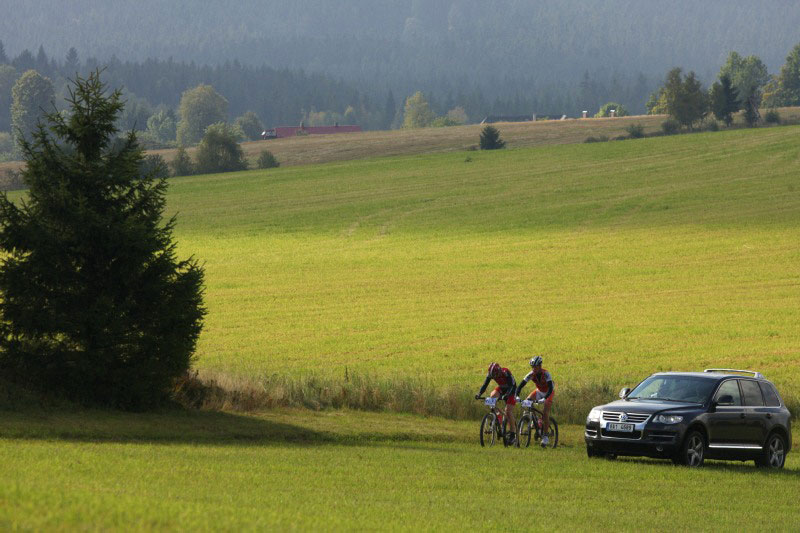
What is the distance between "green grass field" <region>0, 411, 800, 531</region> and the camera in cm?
1033

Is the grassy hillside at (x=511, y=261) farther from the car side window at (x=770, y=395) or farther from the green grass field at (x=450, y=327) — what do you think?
the car side window at (x=770, y=395)

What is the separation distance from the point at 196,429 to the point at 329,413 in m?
4.94

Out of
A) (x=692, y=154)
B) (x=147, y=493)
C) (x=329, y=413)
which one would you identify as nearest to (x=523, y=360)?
(x=329, y=413)

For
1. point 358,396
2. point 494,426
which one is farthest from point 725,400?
point 358,396

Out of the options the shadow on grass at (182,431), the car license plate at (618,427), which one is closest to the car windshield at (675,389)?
the car license plate at (618,427)

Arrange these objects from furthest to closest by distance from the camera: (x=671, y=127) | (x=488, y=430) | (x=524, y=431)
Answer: (x=671, y=127)
(x=524, y=431)
(x=488, y=430)

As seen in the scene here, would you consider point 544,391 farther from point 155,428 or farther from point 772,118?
point 772,118

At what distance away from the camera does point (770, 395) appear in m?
22.8

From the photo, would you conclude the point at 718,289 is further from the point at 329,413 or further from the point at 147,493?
the point at 147,493

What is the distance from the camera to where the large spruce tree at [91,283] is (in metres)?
22.8

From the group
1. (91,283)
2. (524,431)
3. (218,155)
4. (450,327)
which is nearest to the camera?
(524,431)

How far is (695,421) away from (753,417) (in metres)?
1.59

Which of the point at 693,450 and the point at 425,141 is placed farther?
the point at 425,141

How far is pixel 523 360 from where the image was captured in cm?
3769
